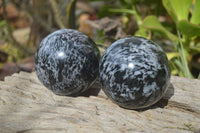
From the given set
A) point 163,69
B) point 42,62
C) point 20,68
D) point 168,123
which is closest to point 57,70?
point 42,62

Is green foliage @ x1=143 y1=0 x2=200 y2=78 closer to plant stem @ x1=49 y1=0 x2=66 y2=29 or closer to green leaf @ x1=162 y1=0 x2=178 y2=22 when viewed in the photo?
green leaf @ x1=162 y1=0 x2=178 y2=22

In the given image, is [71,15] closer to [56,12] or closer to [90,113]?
[56,12]

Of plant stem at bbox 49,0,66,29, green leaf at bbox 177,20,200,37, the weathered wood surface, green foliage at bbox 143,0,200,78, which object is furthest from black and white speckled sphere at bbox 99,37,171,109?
plant stem at bbox 49,0,66,29

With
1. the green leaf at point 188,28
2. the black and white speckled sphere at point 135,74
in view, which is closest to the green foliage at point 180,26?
the green leaf at point 188,28

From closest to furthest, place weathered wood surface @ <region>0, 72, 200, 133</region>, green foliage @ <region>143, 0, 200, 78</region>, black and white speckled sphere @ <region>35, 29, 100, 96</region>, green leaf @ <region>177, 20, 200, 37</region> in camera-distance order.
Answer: weathered wood surface @ <region>0, 72, 200, 133</region>
black and white speckled sphere @ <region>35, 29, 100, 96</region>
green leaf @ <region>177, 20, 200, 37</region>
green foliage @ <region>143, 0, 200, 78</region>

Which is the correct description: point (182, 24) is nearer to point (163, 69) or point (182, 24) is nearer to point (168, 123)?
point (163, 69)

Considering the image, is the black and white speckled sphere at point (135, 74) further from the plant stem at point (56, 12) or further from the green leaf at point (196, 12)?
the plant stem at point (56, 12)
